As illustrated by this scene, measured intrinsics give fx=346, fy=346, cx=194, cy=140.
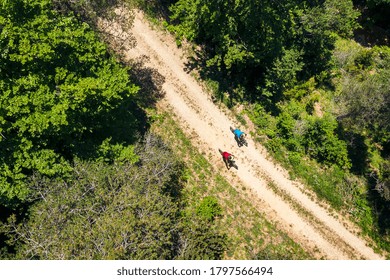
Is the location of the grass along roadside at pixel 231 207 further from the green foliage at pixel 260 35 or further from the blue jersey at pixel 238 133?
the green foliage at pixel 260 35

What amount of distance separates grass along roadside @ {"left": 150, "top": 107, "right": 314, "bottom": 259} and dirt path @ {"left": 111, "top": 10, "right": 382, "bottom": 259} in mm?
974

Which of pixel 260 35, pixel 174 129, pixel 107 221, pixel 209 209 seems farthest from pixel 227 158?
pixel 107 221

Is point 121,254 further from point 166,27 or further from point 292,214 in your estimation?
point 166,27

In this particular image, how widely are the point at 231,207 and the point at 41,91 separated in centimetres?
2039

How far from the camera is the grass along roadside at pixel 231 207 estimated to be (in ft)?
109

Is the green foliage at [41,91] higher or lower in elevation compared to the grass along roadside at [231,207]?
higher

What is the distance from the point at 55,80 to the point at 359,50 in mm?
41845

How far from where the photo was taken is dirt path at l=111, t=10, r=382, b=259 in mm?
35188

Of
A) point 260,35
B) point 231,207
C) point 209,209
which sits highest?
point 260,35

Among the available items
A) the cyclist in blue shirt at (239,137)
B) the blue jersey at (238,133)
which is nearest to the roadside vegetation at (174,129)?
the cyclist in blue shirt at (239,137)

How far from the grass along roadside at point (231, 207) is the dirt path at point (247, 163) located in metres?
0.97

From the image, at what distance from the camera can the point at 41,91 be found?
77.2ft

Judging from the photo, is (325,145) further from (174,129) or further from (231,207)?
(174,129)

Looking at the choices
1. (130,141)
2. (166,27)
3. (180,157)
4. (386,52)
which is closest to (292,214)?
(180,157)
